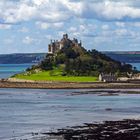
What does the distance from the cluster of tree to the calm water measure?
6364 cm

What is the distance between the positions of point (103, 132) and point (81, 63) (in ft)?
396

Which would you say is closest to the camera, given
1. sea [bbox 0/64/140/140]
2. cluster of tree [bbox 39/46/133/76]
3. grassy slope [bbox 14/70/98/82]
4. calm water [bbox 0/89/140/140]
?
sea [bbox 0/64/140/140]

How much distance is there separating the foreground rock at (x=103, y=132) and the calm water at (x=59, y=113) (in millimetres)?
2786

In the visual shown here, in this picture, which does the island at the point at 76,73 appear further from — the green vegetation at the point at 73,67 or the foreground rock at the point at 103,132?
the foreground rock at the point at 103,132

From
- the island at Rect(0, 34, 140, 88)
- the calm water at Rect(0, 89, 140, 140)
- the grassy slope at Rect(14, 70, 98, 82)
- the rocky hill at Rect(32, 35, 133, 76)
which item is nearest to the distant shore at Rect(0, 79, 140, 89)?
the island at Rect(0, 34, 140, 88)

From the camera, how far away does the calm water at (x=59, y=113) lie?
6219 cm

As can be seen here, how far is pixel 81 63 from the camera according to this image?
7003 inches

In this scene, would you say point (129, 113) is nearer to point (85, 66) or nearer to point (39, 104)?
point (39, 104)

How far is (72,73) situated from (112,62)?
68.6 feet

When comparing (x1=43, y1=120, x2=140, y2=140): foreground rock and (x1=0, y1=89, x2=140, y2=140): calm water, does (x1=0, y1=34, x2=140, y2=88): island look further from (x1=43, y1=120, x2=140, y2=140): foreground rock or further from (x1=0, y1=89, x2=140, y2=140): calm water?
(x1=43, y1=120, x2=140, y2=140): foreground rock

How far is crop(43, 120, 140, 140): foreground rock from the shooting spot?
177 feet

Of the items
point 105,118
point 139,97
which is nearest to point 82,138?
point 105,118

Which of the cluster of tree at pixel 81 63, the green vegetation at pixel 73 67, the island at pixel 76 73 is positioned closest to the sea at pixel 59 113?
the island at pixel 76 73

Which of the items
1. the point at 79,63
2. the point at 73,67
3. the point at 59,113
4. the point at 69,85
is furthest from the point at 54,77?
the point at 59,113
